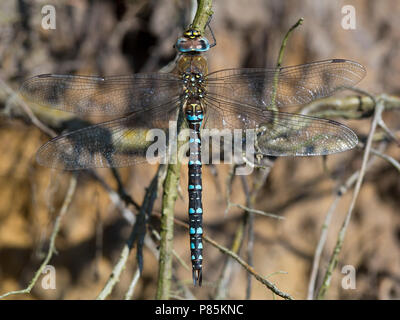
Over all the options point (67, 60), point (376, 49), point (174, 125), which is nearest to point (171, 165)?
point (174, 125)

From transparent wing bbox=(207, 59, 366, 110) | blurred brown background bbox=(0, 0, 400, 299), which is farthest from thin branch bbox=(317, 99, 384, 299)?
blurred brown background bbox=(0, 0, 400, 299)

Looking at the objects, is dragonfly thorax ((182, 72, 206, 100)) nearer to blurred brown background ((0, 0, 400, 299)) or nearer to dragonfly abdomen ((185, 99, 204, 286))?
dragonfly abdomen ((185, 99, 204, 286))

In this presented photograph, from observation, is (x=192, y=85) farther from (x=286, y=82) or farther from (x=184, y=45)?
(x=286, y=82)

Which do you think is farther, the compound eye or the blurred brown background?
the blurred brown background

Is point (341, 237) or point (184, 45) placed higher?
point (184, 45)

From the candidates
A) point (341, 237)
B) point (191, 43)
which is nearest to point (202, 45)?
point (191, 43)
